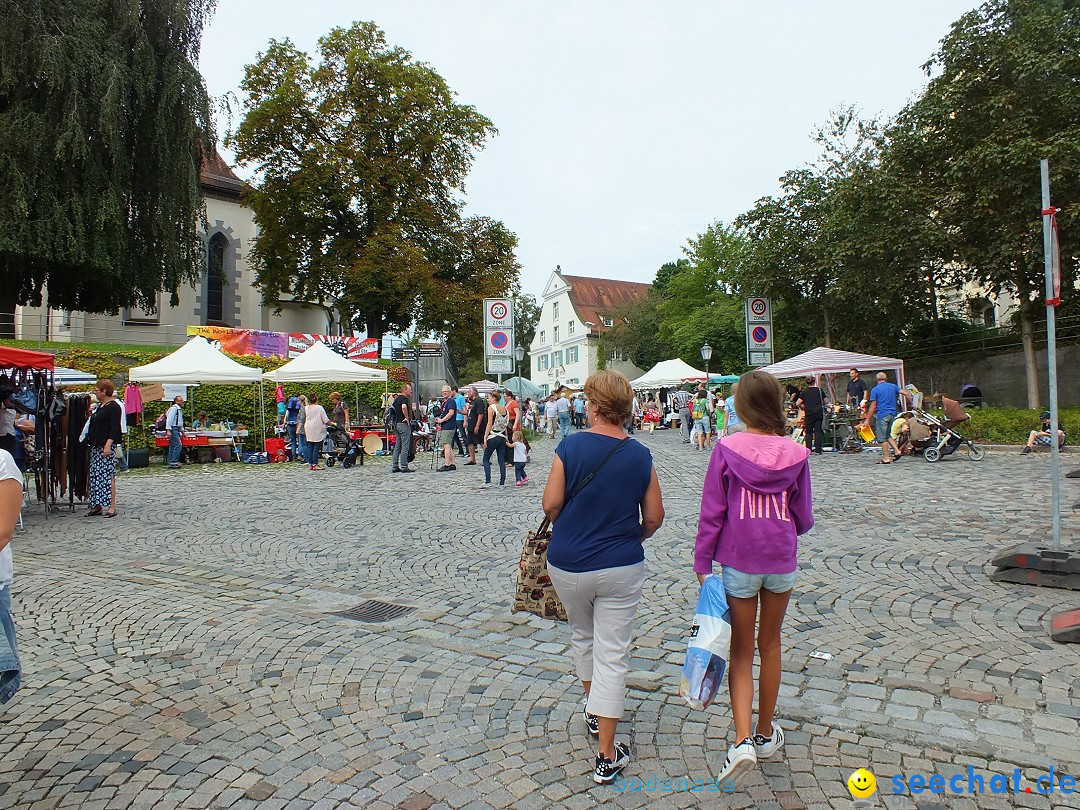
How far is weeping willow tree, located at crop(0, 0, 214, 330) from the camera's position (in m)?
19.2

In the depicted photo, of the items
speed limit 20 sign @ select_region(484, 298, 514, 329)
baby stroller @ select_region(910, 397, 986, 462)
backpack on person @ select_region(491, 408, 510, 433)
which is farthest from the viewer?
baby stroller @ select_region(910, 397, 986, 462)

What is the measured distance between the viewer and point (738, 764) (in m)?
2.71

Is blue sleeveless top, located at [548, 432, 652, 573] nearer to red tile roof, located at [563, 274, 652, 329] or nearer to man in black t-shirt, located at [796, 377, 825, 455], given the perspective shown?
man in black t-shirt, located at [796, 377, 825, 455]

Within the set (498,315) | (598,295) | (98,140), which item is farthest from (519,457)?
(598,295)

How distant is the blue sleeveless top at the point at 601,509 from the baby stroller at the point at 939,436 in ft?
45.0

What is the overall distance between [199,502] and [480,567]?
22.7ft

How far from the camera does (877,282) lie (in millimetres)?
24750

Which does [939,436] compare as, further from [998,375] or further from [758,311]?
[998,375]

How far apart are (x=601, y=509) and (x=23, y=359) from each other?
31.3 feet

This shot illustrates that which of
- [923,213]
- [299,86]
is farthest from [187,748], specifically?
[299,86]

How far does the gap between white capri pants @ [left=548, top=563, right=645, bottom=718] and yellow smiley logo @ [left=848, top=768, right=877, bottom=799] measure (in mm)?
935

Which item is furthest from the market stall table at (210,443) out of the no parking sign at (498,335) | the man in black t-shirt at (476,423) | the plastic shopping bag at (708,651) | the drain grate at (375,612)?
the plastic shopping bag at (708,651)

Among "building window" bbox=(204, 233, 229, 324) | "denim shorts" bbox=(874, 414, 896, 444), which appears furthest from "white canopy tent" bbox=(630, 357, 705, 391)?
"building window" bbox=(204, 233, 229, 324)

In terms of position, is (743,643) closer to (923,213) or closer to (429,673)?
(429,673)
